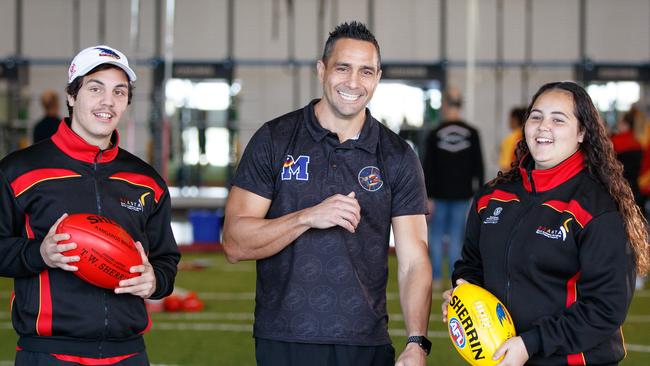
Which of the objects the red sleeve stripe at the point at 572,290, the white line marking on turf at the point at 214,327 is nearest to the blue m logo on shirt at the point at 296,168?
the red sleeve stripe at the point at 572,290

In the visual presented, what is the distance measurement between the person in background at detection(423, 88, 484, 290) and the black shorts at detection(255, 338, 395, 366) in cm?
612

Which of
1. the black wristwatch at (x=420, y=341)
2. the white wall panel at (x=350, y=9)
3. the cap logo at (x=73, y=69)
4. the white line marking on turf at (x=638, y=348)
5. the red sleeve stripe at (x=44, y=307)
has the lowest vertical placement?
the white line marking on turf at (x=638, y=348)

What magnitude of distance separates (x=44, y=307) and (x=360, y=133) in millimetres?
1383

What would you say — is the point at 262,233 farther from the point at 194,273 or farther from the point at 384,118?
the point at 384,118

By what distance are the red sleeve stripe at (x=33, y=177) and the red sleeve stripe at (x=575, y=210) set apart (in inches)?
72.8

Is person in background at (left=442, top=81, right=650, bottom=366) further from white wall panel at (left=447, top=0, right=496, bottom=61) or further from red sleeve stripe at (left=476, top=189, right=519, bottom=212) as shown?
white wall panel at (left=447, top=0, right=496, bottom=61)

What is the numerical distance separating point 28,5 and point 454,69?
10212 mm

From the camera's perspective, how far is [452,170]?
9.56 metres

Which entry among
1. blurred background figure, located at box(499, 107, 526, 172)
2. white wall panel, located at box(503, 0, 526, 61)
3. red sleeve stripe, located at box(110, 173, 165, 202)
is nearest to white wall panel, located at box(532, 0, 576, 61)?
white wall panel, located at box(503, 0, 526, 61)

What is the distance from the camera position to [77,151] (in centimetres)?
347

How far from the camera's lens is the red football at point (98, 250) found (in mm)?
3271

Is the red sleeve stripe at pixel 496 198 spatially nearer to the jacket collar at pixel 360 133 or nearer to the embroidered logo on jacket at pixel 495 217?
the embroidered logo on jacket at pixel 495 217

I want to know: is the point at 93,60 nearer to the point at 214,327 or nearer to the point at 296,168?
the point at 296,168

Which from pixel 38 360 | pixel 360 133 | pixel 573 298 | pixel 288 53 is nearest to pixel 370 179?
pixel 360 133
